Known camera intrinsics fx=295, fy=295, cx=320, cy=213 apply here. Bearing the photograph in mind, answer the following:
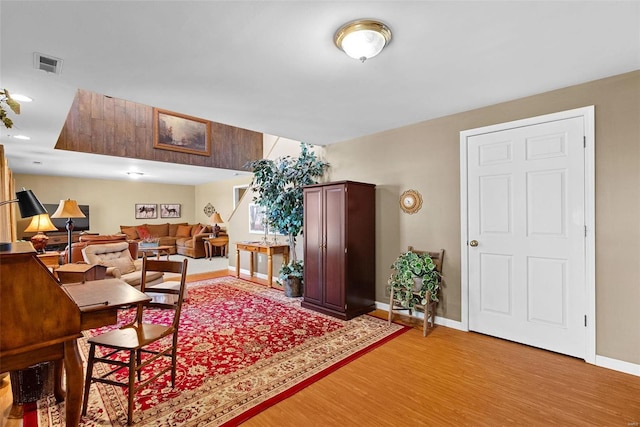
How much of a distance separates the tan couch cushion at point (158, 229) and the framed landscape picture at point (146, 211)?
426 millimetres

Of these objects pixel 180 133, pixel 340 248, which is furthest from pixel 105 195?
pixel 340 248

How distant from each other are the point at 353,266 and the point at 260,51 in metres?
2.61

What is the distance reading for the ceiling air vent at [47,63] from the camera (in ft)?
6.79

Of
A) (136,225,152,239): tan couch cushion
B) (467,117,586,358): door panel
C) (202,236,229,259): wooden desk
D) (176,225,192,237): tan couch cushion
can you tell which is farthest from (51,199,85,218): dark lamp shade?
(176,225,192,237): tan couch cushion

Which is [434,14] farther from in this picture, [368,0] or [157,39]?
[157,39]

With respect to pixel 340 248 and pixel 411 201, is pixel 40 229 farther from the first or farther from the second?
pixel 411 201

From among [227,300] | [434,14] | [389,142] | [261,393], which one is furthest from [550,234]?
[227,300]

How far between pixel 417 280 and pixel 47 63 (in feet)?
12.3

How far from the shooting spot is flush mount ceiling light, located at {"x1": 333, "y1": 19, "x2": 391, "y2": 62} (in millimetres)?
1766

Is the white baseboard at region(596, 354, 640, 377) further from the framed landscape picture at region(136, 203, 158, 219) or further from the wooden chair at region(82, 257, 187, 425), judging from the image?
the framed landscape picture at region(136, 203, 158, 219)

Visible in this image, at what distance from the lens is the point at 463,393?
2131 millimetres

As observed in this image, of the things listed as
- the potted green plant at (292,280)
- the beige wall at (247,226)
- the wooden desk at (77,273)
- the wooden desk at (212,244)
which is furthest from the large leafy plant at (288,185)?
the wooden desk at (212,244)

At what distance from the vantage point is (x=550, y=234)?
2779 mm

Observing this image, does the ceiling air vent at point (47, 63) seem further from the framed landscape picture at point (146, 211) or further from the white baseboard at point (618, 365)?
the framed landscape picture at point (146, 211)
